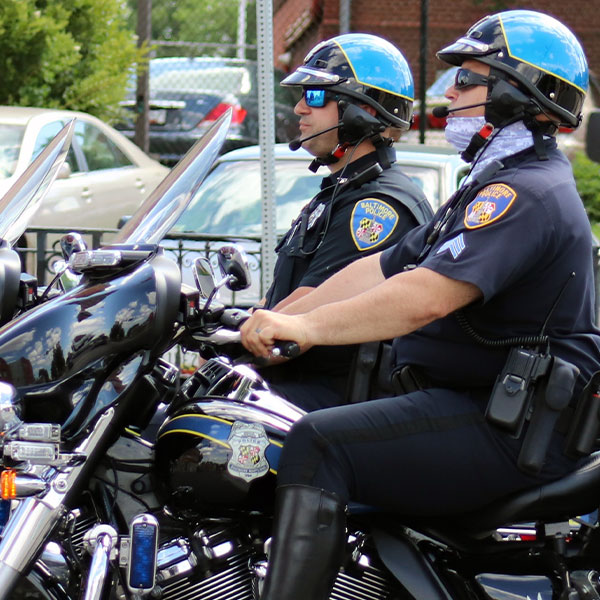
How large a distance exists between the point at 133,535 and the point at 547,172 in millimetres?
1352

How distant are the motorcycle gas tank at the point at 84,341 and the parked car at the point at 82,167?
570 centimetres

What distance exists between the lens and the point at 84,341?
2646mm

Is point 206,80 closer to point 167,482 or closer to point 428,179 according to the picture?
point 428,179

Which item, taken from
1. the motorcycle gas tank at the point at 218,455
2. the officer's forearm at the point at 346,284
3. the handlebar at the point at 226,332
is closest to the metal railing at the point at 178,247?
the officer's forearm at the point at 346,284

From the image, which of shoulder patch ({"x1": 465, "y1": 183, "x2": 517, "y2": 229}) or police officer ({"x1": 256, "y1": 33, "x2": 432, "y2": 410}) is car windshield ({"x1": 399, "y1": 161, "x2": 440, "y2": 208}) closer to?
police officer ({"x1": 256, "y1": 33, "x2": 432, "y2": 410})

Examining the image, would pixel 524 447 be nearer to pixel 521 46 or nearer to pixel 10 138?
pixel 521 46

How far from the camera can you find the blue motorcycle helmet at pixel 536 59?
293 centimetres

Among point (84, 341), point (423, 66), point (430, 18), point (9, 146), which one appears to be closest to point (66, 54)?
point (9, 146)

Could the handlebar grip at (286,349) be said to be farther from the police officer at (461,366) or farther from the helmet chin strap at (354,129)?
the helmet chin strap at (354,129)

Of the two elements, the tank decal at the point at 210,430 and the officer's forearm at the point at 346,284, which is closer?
the tank decal at the point at 210,430

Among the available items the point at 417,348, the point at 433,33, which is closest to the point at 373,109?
the point at 417,348

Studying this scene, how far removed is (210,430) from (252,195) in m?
4.49

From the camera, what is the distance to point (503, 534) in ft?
9.48

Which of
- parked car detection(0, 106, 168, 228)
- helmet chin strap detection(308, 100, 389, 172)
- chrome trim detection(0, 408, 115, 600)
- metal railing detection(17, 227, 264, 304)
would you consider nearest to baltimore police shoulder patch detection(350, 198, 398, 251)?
helmet chin strap detection(308, 100, 389, 172)
